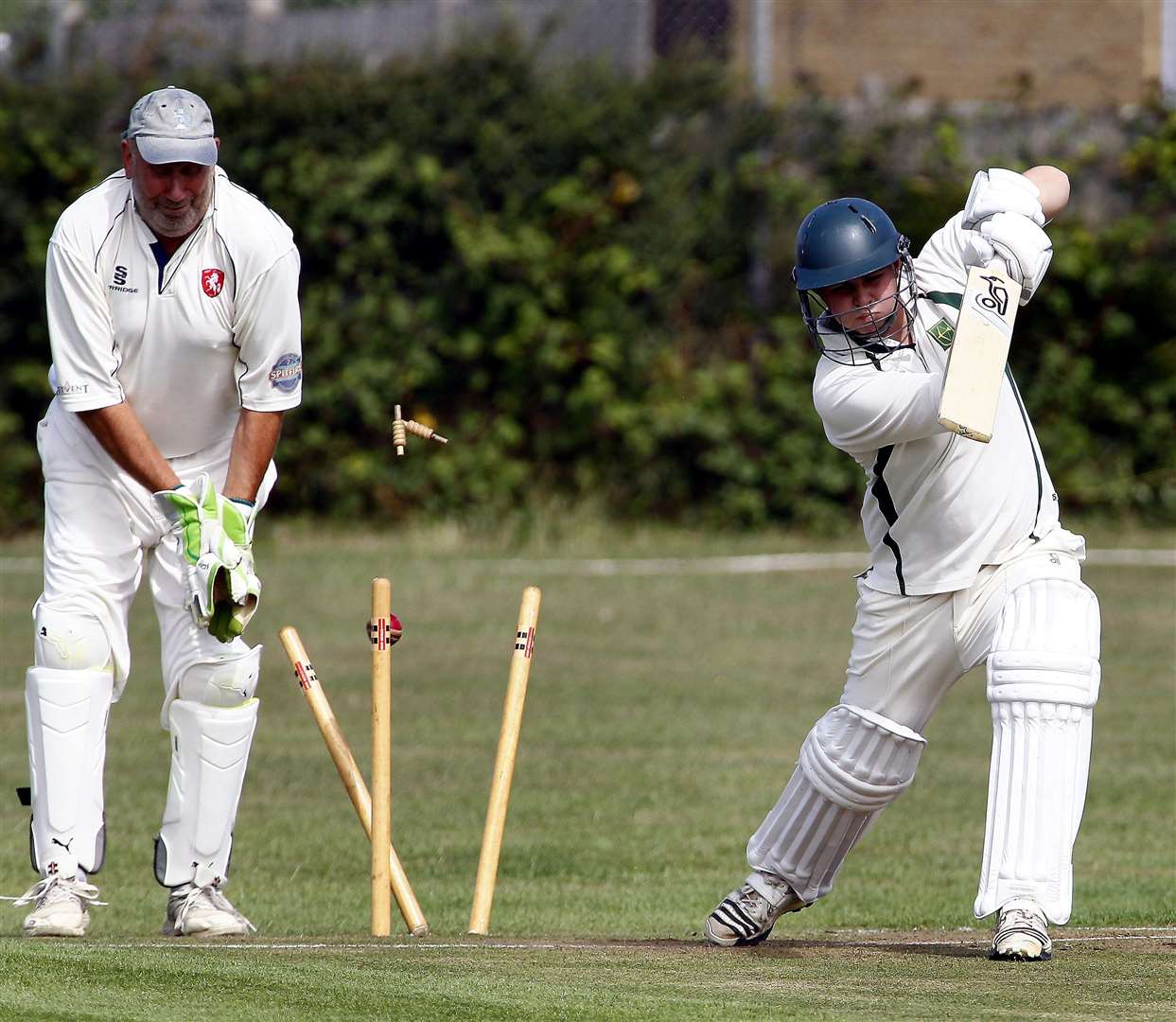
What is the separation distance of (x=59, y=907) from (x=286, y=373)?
4.89 feet

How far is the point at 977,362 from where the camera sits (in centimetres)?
482

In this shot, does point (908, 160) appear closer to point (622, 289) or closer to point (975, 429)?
point (622, 289)

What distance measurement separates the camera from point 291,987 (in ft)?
14.3

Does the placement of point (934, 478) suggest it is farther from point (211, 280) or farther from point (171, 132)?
point (171, 132)

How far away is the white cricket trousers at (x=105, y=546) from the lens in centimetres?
557

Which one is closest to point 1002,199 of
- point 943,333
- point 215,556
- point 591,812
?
point 943,333

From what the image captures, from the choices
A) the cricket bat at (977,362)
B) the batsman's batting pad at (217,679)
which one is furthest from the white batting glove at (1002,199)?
the batsman's batting pad at (217,679)

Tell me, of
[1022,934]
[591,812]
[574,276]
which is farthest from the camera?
[574,276]

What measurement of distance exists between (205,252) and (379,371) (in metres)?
Result: 9.48

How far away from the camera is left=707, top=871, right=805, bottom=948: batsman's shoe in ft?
17.9

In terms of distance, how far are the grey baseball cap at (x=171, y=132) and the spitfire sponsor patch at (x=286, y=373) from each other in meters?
0.55

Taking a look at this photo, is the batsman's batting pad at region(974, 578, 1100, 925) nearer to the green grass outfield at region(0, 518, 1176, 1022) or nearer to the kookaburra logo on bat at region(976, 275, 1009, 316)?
the green grass outfield at region(0, 518, 1176, 1022)

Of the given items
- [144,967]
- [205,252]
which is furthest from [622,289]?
[144,967]

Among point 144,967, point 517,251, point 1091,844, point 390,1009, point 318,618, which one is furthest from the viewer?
point 517,251
